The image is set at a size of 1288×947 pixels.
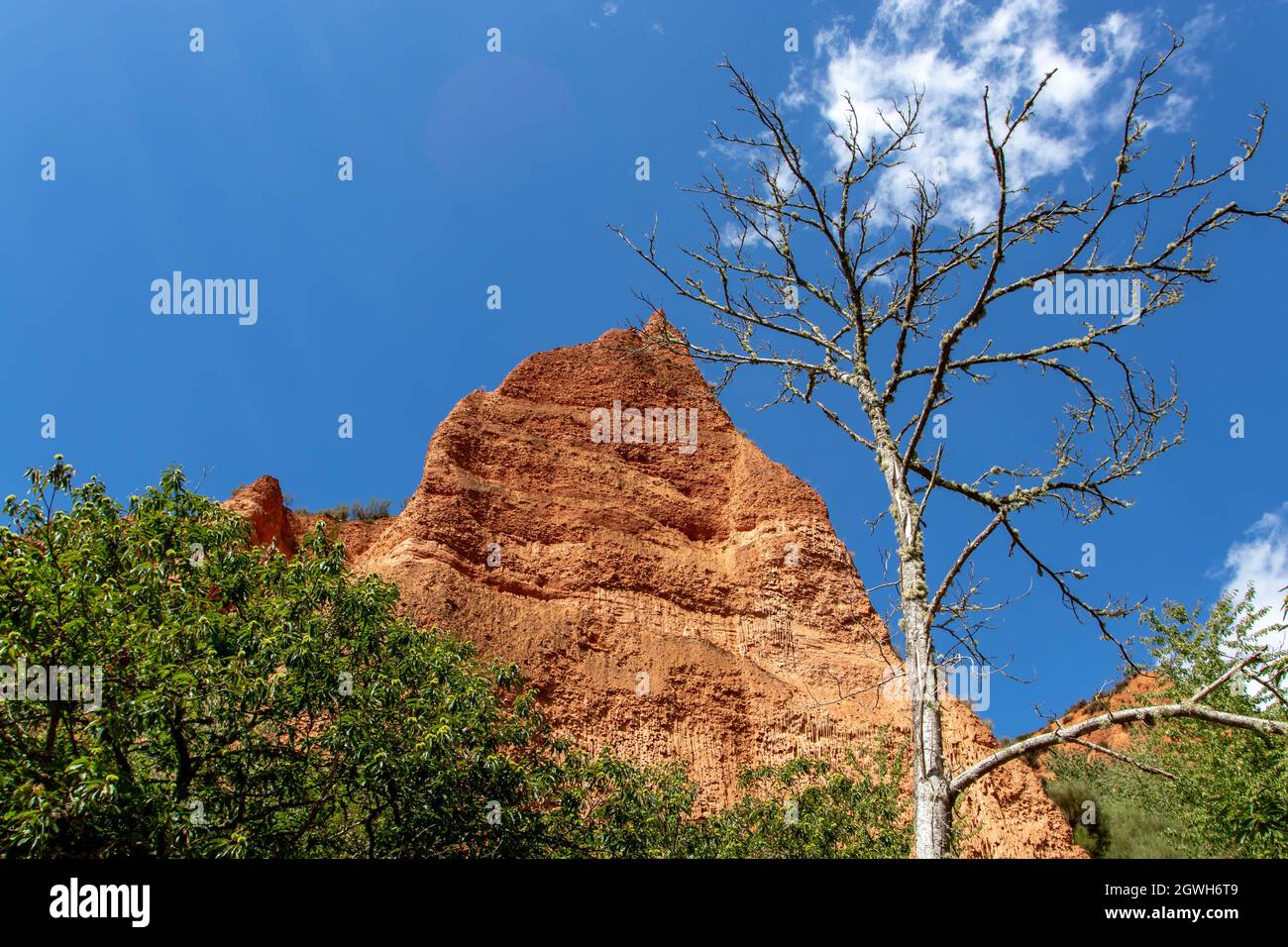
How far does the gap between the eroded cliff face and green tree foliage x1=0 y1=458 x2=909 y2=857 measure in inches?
552

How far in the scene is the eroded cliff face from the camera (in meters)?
27.0

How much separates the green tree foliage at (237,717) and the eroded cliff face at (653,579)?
46.0 ft

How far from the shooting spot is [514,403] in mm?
37656

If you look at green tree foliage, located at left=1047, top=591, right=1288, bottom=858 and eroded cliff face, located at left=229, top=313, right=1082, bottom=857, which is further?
eroded cliff face, located at left=229, top=313, right=1082, bottom=857

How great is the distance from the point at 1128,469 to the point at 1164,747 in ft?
49.7

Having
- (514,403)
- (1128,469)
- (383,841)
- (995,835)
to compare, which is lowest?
(995,835)

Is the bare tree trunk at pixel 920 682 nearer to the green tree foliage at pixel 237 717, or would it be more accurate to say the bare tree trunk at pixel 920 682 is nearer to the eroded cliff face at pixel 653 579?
the green tree foliage at pixel 237 717

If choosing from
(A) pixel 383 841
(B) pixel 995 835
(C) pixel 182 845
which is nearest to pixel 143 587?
(C) pixel 182 845

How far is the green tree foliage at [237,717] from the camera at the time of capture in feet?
28.1

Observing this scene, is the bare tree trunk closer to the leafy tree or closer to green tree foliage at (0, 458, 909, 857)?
green tree foliage at (0, 458, 909, 857)

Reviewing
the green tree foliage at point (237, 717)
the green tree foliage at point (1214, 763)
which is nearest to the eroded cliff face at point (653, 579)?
the green tree foliage at point (1214, 763)

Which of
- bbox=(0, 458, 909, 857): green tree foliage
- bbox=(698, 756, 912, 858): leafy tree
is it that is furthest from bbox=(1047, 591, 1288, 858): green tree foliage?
bbox=(0, 458, 909, 857): green tree foliage

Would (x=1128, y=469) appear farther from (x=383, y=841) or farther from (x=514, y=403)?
(x=514, y=403)
